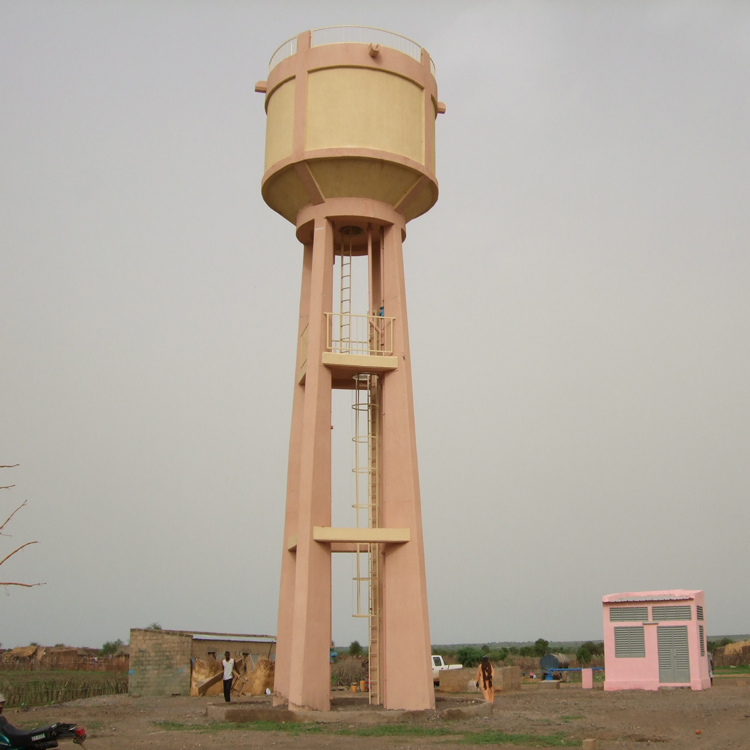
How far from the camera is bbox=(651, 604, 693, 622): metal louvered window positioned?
98.7 feet

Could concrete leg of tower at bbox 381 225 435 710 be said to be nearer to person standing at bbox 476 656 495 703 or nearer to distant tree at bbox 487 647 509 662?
person standing at bbox 476 656 495 703

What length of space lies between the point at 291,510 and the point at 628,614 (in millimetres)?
13722

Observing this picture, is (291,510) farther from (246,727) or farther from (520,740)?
(520,740)

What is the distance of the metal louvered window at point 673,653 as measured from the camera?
29.8 meters

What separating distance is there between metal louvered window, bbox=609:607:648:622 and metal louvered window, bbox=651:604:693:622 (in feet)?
1.33

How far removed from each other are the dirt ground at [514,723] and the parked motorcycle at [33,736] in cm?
454

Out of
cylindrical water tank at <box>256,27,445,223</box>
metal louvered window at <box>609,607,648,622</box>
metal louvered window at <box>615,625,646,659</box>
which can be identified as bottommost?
metal louvered window at <box>615,625,646,659</box>

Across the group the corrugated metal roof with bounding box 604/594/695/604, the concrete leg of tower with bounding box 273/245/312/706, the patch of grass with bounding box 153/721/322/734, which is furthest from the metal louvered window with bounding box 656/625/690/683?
the patch of grass with bounding box 153/721/322/734

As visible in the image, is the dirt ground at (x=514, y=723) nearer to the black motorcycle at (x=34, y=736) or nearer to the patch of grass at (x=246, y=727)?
the patch of grass at (x=246, y=727)

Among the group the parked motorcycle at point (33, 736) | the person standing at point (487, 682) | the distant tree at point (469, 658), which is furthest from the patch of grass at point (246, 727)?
the distant tree at point (469, 658)

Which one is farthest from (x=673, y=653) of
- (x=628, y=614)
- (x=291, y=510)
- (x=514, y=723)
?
(x=291, y=510)

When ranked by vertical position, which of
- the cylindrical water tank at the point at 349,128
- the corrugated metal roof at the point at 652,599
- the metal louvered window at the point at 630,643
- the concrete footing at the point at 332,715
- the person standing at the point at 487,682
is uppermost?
the cylindrical water tank at the point at 349,128

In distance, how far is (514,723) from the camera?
62.7 feet

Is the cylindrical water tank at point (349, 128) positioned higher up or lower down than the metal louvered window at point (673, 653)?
higher up
